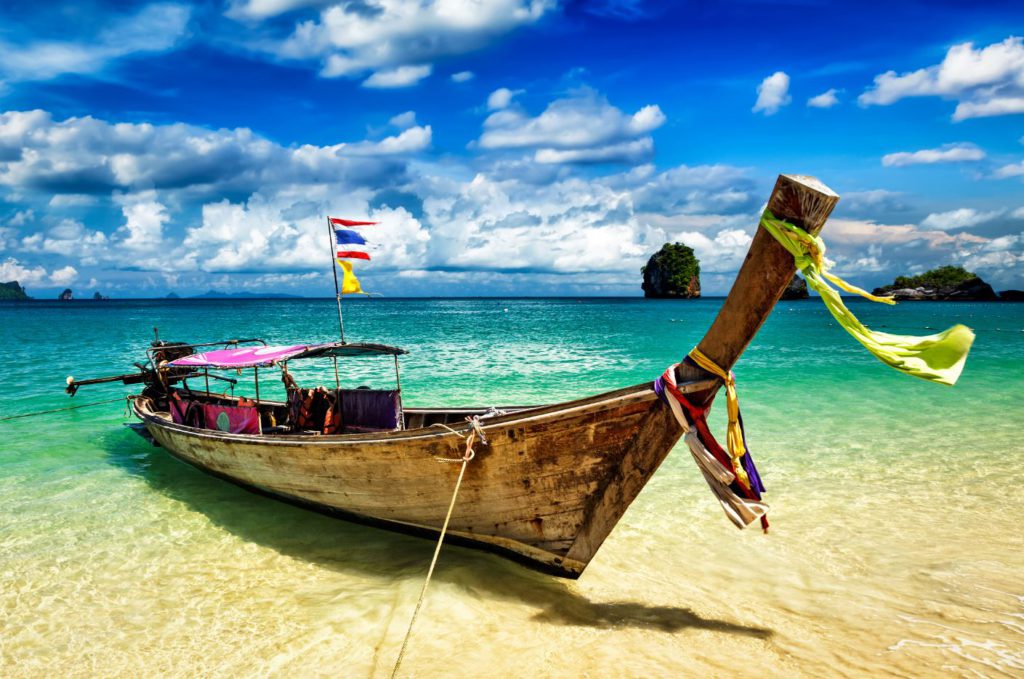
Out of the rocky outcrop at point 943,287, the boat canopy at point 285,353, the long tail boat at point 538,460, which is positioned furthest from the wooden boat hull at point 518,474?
the rocky outcrop at point 943,287

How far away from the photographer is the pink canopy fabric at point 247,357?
901 centimetres

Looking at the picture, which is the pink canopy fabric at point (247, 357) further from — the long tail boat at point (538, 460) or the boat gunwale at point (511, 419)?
the boat gunwale at point (511, 419)

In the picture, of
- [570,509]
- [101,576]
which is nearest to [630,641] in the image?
[570,509]

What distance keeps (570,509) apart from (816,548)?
3753 millimetres

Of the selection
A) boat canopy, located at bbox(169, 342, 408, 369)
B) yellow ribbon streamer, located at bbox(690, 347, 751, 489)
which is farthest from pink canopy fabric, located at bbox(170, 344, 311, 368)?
yellow ribbon streamer, located at bbox(690, 347, 751, 489)

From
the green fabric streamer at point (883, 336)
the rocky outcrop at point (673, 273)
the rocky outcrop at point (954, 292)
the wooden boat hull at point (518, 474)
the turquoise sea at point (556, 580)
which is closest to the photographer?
the green fabric streamer at point (883, 336)

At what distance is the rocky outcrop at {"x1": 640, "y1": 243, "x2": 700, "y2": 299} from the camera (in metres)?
142

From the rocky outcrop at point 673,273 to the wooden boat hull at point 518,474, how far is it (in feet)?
467

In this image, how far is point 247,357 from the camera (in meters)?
9.62

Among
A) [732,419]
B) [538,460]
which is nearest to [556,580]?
[538,460]

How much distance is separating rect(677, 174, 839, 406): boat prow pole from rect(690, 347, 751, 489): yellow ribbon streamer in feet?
0.16

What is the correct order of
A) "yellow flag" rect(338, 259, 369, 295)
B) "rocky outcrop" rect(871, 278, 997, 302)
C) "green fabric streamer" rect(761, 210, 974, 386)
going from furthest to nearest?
"rocky outcrop" rect(871, 278, 997, 302), "yellow flag" rect(338, 259, 369, 295), "green fabric streamer" rect(761, 210, 974, 386)

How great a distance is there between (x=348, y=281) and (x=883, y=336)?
6812 mm

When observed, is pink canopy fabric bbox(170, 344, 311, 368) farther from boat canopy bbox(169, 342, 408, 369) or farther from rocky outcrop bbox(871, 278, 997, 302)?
rocky outcrop bbox(871, 278, 997, 302)
